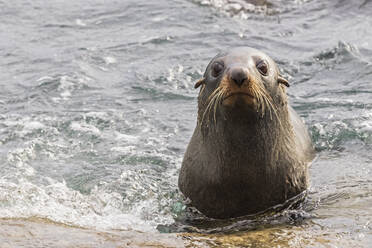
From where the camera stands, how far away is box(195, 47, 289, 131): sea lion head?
17.6 feet

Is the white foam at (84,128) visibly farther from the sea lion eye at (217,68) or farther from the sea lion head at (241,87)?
the sea lion eye at (217,68)

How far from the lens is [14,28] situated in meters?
12.6

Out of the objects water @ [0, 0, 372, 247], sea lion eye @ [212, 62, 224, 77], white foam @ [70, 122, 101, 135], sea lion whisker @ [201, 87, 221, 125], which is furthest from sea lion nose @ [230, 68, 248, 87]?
white foam @ [70, 122, 101, 135]

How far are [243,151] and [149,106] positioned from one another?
3660mm

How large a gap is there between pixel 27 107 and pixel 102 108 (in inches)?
38.3

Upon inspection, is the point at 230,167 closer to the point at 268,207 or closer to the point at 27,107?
the point at 268,207

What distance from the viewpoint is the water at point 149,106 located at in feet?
19.9

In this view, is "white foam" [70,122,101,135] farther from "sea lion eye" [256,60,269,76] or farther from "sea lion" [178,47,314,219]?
"sea lion eye" [256,60,269,76]

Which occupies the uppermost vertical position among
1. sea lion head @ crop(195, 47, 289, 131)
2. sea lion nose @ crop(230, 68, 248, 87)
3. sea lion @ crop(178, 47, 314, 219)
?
sea lion nose @ crop(230, 68, 248, 87)

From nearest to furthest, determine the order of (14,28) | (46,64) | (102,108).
A: 1. (102,108)
2. (46,64)
3. (14,28)

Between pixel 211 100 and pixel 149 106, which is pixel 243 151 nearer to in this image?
pixel 211 100

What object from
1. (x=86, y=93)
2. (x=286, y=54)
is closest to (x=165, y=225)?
(x=86, y=93)

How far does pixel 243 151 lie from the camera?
6027mm

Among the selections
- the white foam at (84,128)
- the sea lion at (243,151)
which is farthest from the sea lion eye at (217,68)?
the white foam at (84,128)
